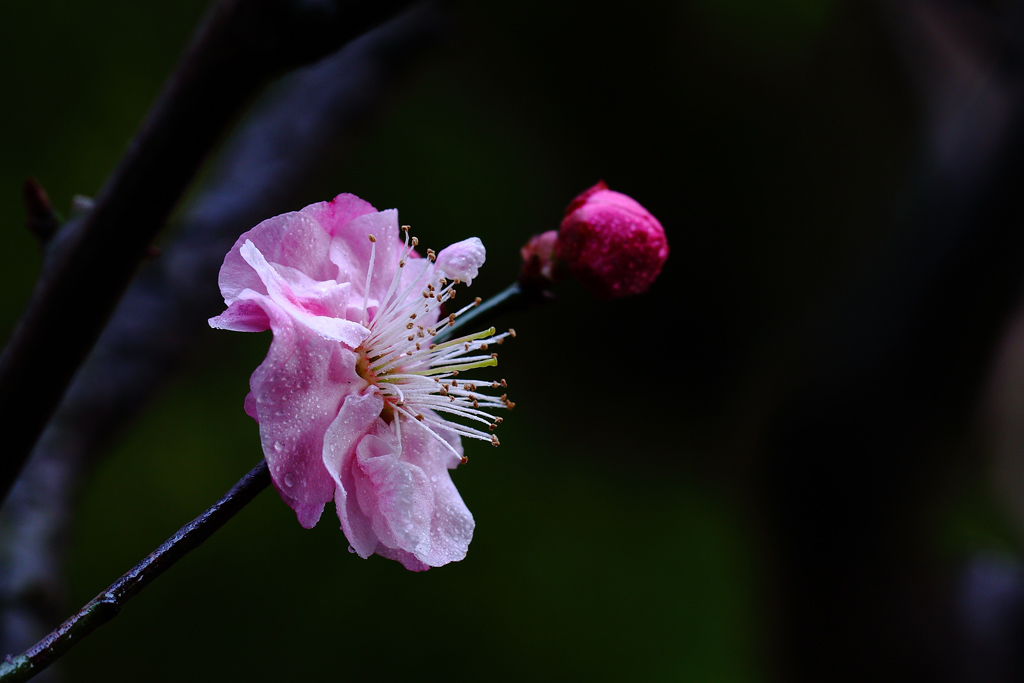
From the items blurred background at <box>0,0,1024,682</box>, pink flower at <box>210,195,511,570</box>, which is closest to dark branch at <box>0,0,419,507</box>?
pink flower at <box>210,195,511,570</box>

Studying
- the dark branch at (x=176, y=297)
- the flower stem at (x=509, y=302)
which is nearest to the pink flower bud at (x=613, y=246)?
the flower stem at (x=509, y=302)

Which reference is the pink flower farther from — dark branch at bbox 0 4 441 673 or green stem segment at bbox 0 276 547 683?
dark branch at bbox 0 4 441 673

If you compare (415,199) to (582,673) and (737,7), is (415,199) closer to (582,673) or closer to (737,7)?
(737,7)

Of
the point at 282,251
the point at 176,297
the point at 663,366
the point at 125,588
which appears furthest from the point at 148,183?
the point at 663,366

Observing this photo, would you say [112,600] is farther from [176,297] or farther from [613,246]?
[176,297]

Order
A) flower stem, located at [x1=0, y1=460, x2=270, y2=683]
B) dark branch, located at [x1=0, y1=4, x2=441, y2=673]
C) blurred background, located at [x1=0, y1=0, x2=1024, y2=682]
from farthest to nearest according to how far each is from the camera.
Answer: blurred background, located at [x1=0, y1=0, x2=1024, y2=682], dark branch, located at [x1=0, y1=4, x2=441, y2=673], flower stem, located at [x1=0, y1=460, x2=270, y2=683]

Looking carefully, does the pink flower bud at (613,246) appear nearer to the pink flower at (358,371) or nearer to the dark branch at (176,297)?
the pink flower at (358,371)
